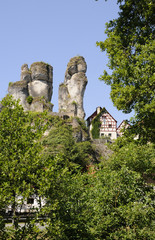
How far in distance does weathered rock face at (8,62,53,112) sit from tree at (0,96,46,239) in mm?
43612

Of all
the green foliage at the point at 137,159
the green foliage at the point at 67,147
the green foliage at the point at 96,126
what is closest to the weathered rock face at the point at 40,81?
the green foliage at the point at 96,126

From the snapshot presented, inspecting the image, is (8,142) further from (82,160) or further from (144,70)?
(82,160)

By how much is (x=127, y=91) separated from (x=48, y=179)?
211 inches

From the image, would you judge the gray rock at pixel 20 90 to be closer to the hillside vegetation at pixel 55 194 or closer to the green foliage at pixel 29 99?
the green foliage at pixel 29 99

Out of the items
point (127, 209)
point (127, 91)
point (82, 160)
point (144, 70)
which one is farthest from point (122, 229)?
point (82, 160)

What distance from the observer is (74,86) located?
5569 cm

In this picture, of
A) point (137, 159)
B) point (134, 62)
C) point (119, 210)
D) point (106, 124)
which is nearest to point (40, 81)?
point (106, 124)

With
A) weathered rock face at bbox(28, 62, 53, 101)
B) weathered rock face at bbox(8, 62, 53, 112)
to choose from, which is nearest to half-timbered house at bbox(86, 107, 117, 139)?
weathered rock face at bbox(8, 62, 53, 112)

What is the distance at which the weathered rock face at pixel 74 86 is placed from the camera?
5388cm

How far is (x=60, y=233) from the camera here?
7.17 m

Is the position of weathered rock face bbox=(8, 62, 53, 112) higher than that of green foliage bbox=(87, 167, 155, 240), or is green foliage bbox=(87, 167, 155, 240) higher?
weathered rock face bbox=(8, 62, 53, 112)

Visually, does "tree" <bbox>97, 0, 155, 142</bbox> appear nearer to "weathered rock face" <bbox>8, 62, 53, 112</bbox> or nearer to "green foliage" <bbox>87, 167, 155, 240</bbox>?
"green foliage" <bbox>87, 167, 155, 240</bbox>

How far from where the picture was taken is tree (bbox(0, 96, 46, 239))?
679 cm

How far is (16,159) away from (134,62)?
Result: 7061 mm
